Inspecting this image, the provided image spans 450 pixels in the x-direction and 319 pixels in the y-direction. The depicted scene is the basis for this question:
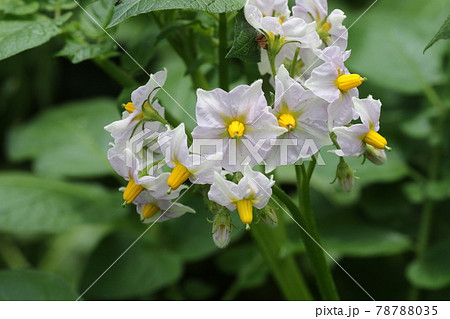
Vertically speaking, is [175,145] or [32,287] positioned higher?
[175,145]

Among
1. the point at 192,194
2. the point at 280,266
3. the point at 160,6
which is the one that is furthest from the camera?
the point at 192,194

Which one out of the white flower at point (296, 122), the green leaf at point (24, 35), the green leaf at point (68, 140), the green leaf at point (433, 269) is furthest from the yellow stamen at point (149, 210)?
the green leaf at point (68, 140)

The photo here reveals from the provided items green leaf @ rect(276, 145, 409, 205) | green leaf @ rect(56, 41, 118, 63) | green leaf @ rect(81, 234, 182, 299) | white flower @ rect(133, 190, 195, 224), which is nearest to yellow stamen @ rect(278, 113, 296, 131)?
white flower @ rect(133, 190, 195, 224)

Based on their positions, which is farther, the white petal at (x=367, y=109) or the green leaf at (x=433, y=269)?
the green leaf at (x=433, y=269)

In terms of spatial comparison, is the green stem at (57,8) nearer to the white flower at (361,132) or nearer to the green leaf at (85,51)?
the green leaf at (85,51)

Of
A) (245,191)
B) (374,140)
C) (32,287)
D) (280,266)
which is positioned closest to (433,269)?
(280,266)

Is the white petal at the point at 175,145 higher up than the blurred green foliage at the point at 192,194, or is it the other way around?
the white petal at the point at 175,145

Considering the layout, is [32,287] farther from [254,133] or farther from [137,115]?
[254,133]

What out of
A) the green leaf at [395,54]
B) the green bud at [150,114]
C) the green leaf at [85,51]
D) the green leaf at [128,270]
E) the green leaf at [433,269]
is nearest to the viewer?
the green bud at [150,114]
